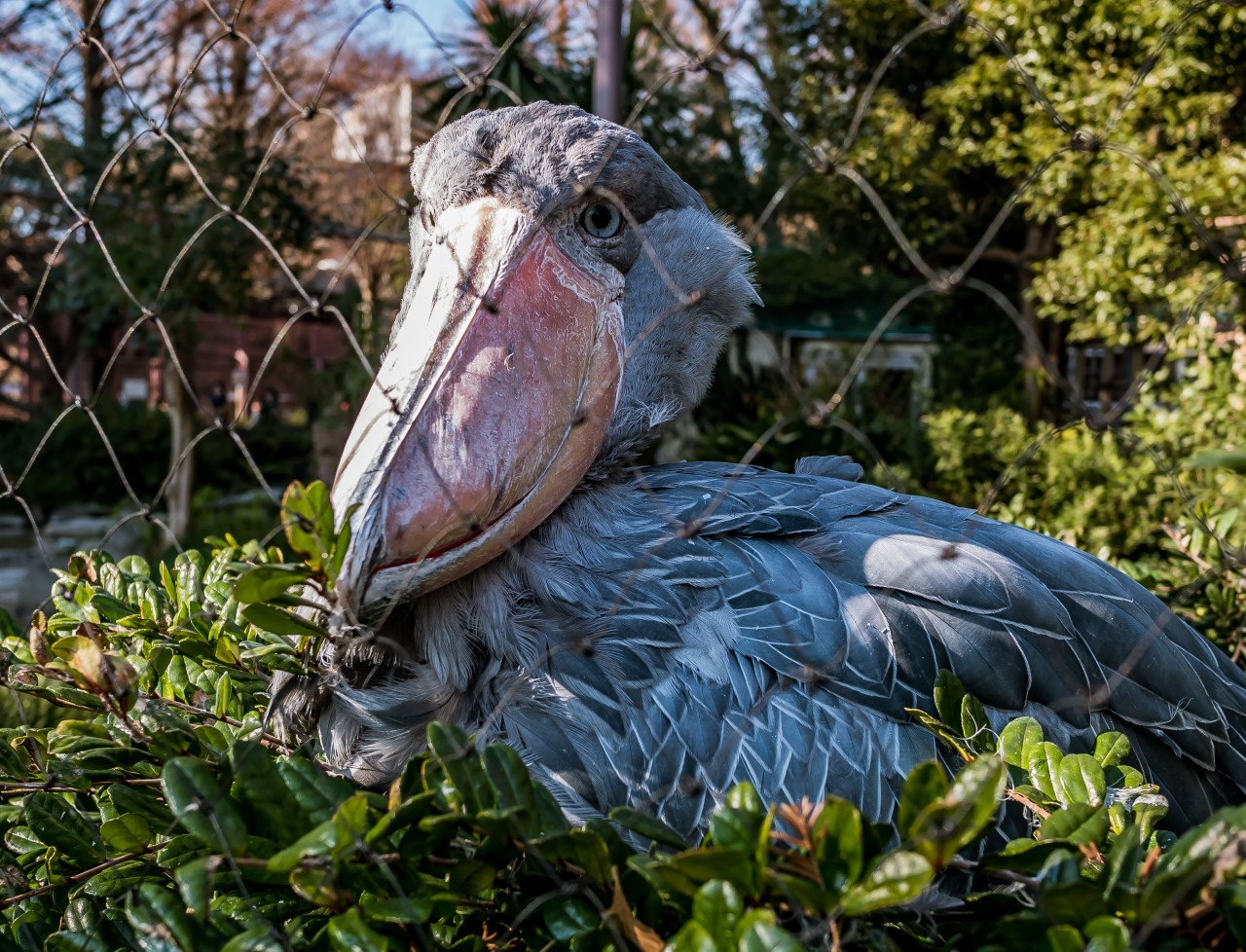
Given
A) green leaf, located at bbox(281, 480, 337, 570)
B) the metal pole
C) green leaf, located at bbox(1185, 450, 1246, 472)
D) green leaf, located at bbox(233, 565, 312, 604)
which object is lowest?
green leaf, located at bbox(233, 565, 312, 604)

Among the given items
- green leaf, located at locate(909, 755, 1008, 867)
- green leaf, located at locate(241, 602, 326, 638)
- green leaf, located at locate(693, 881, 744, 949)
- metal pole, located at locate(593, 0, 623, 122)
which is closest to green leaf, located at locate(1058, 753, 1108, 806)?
green leaf, located at locate(909, 755, 1008, 867)

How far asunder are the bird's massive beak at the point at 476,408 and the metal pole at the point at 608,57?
1479 mm

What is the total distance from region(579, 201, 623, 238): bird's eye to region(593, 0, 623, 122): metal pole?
1.32m

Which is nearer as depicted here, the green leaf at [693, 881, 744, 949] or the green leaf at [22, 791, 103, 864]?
the green leaf at [693, 881, 744, 949]

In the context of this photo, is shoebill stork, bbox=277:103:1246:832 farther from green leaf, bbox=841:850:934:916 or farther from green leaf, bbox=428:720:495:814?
green leaf, bbox=841:850:934:916

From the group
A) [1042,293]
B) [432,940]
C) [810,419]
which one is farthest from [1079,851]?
[1042,293]

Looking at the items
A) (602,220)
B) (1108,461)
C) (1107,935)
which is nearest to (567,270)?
(602,220)

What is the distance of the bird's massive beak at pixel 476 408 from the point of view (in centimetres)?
111

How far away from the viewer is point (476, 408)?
119cm

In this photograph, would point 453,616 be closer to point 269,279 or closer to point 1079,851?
point 1079,851

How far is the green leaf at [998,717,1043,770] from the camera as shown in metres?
0.94

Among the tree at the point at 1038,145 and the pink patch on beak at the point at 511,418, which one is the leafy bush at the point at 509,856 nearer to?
the pink patch on beak at the point at 511,418

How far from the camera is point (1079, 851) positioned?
2.49 feet

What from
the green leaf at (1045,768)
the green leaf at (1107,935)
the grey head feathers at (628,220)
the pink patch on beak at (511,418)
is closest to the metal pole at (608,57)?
the grey head feathers at (628,220)
